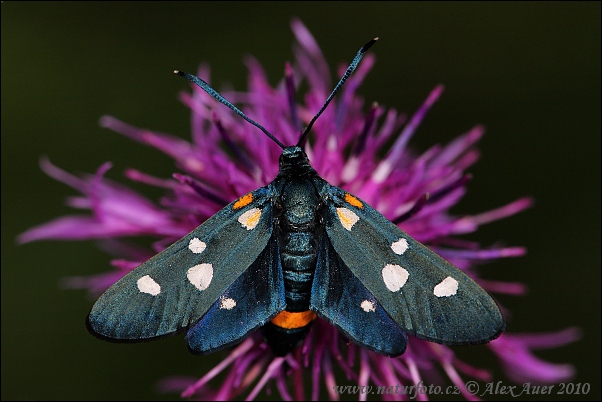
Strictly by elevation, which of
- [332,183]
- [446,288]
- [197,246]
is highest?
[332,183]

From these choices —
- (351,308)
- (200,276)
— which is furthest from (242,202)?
(351,308)

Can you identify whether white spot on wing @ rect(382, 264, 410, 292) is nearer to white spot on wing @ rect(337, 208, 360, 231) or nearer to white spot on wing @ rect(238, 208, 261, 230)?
white spot on wing @ rect(337, 208, 360, 231)

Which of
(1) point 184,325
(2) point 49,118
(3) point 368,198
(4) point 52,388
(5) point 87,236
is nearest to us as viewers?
(1) point 184,325

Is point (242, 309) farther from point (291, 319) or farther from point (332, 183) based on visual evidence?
point (332, 183)

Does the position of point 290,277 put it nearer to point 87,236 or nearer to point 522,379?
point 87,236

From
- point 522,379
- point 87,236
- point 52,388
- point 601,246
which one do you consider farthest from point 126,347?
point 601,246
